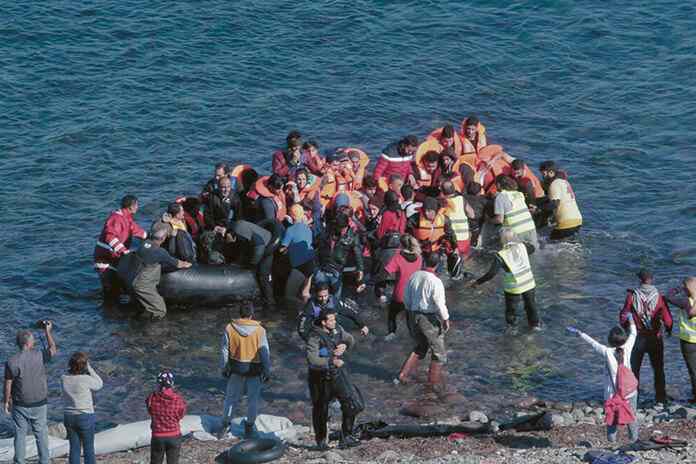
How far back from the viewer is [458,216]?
18.1 m

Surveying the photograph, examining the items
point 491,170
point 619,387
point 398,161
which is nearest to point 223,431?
point 619,387

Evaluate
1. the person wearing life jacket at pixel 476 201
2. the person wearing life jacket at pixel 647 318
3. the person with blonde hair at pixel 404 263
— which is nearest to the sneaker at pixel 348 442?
the person with blonde hair at pixel 404 263

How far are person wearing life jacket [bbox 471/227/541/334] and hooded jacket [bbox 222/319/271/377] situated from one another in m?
3.98

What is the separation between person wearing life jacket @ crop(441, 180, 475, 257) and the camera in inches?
708

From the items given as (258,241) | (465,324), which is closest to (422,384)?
(465,324)

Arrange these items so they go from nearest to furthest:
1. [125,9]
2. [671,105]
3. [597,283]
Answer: [597,283], [671,105], [125,9]

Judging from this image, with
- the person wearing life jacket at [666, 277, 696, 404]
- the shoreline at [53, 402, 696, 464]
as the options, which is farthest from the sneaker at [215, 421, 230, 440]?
the person wearing life jacket at [666, 277, 696, 404]

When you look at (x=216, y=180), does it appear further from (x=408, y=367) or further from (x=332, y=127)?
(x=332, y=127)

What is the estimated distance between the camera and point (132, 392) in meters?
16.0

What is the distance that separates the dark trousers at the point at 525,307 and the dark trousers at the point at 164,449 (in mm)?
Result: 5823

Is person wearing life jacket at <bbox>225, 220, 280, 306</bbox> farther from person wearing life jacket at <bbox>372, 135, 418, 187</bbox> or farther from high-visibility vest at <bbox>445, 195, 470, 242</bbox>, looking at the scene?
high-visibility vest at <bbox>445, 195, 470, 242</bbox>

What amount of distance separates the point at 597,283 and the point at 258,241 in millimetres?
5247

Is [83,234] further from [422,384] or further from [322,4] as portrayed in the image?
[322,4]

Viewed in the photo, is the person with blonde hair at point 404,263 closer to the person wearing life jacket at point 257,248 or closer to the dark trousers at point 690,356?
the person wearing life jacket at point 257,248
